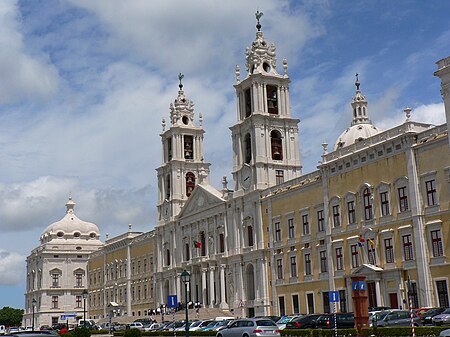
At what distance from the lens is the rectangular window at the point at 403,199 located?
4744 cm

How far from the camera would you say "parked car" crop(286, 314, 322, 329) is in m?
42.2

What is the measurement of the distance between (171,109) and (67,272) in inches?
1752

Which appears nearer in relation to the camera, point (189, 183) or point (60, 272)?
point (189, 183)

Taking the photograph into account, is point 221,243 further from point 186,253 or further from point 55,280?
point 55,280

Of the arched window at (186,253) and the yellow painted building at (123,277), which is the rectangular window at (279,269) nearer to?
the arched window at (186,253)

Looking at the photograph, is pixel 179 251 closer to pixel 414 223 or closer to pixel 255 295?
pixel 255 295

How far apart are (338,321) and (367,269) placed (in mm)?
9158

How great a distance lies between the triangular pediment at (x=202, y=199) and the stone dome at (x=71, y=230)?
4699cm

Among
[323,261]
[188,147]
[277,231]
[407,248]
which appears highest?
[188,147]

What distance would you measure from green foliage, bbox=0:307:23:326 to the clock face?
90.0m

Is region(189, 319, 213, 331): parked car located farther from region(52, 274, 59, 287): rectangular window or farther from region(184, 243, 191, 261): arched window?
region(52, 274, 59, 287): rectangular window

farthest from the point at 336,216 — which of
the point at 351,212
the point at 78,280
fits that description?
the point at 78,280

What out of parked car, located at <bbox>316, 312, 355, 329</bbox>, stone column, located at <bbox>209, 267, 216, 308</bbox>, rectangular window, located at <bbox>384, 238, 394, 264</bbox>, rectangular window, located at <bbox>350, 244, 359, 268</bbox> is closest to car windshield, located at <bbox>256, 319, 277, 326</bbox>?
parked car, located at <bbox>316, 312, 355, 329</bbox>

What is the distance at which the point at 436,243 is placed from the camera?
45062 millimetres
